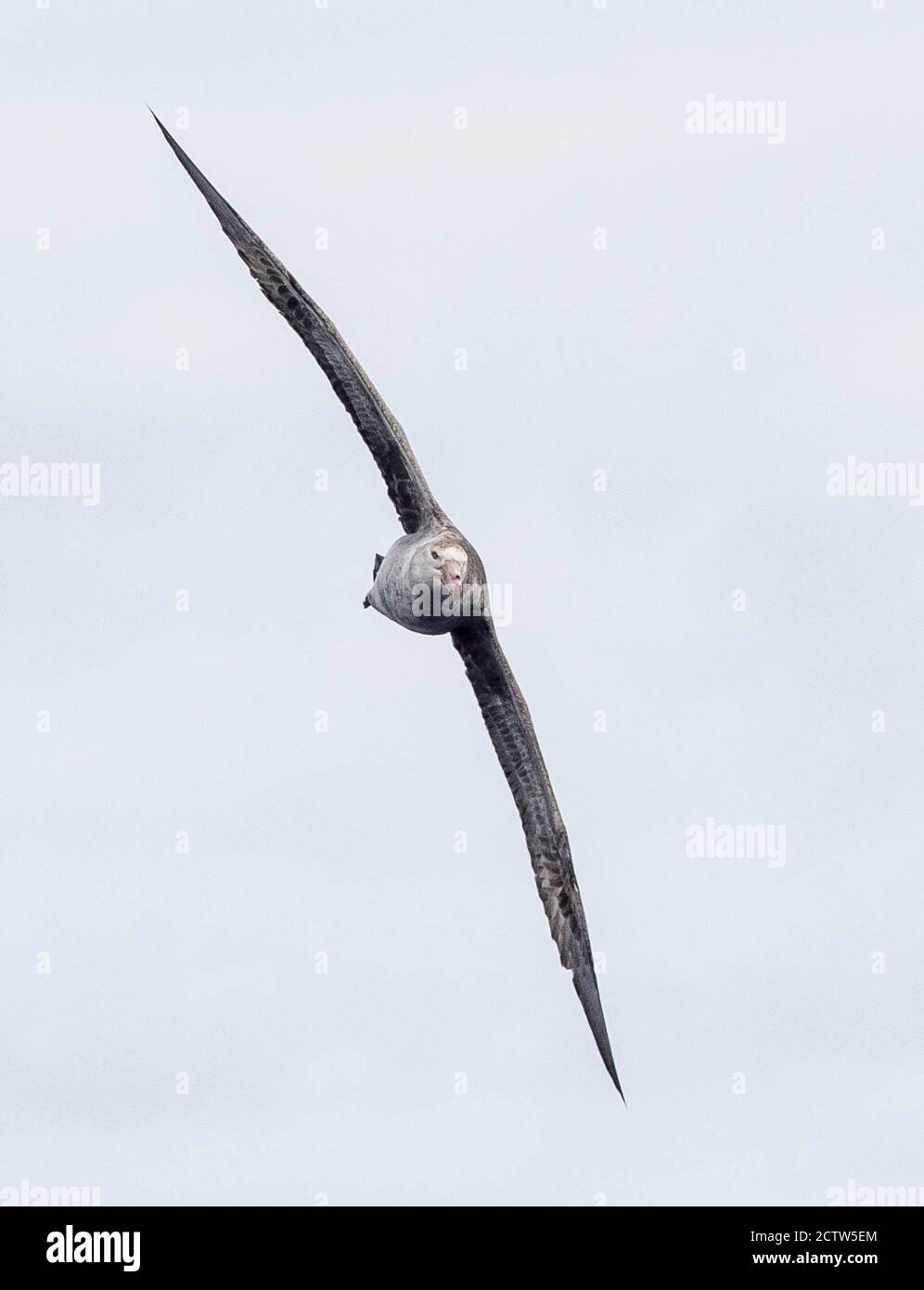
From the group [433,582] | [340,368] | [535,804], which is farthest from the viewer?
[535,804]

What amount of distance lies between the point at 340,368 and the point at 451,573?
14.0 ft

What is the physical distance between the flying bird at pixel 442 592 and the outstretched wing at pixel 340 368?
15mm

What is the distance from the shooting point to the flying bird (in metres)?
37.3

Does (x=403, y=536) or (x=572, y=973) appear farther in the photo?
(x=572, y=973)

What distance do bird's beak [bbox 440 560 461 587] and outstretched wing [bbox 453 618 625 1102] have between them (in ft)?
10.5

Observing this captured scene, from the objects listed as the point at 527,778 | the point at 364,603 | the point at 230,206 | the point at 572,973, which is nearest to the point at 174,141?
the point at 230,206

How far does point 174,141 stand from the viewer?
38.3 m

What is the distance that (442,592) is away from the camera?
36.9m

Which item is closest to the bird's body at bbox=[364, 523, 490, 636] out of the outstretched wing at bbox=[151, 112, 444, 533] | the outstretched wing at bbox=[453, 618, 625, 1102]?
the outstretched wing at bbox=[151, 112, 444, 533]

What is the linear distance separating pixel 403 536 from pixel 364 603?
1540mm

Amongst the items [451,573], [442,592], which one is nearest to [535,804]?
[442,592]

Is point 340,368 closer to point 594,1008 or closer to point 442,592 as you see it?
point 442,592
